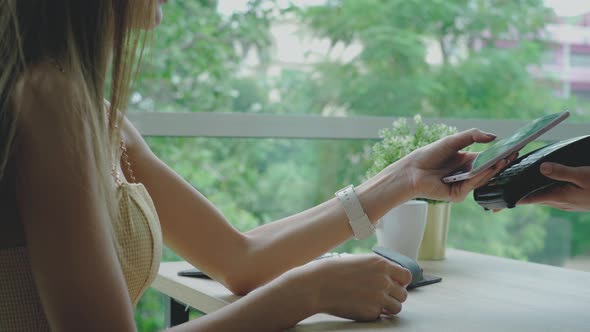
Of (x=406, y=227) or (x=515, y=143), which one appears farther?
(x=406, y=227)

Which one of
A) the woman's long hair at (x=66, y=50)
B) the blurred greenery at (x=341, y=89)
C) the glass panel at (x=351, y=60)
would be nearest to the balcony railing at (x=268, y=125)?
the blurred greenery at (x=341, y=89)

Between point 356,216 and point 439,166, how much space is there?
0.19 metres

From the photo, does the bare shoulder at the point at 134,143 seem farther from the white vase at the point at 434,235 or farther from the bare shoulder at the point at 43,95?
the white vase at the point at 434,235

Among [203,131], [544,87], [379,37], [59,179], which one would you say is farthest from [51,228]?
[544,87]

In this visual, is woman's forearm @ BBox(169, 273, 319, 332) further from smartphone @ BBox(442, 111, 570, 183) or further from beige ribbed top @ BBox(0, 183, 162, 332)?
smartphone @ BBox(442, 111, 570, 183)

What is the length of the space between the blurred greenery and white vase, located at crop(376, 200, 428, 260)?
1668 millimetres

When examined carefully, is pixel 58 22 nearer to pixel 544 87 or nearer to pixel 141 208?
pixel 141 208

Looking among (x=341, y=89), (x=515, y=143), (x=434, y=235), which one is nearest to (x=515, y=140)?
(x=515, y=143)

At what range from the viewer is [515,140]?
1.21 metres

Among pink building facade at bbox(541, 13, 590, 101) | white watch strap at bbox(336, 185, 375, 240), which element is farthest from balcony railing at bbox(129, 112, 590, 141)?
pink building facade at bbox(541, 13, 590, 101)

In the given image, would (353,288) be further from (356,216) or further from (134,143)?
(134,143)

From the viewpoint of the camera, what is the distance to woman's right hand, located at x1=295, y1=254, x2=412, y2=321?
1045mm

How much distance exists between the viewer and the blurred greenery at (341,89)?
11.9 feet

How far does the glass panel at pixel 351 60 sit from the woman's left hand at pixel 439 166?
2.60 m
